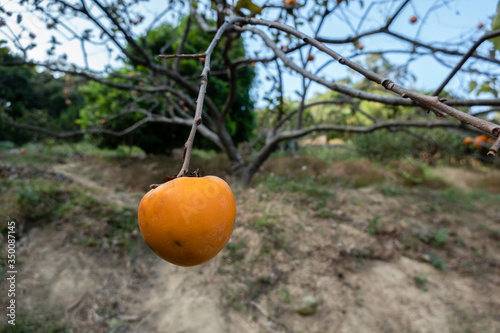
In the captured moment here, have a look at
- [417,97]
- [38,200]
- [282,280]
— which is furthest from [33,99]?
[417,97]

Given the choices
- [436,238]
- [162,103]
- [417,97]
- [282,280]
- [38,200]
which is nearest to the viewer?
[417,97]

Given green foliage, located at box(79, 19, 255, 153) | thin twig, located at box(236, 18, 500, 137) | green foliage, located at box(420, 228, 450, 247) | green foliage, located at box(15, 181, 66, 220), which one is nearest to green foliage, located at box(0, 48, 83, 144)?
green foliage, located at box(79, 19, 255, 153)

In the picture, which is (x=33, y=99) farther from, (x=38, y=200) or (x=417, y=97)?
(x=417, y=97)

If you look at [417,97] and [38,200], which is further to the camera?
[38,200]

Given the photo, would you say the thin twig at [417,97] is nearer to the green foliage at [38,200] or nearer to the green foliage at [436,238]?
the green foliage at [38,200]

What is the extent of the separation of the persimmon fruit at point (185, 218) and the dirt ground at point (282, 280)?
1.71 meters

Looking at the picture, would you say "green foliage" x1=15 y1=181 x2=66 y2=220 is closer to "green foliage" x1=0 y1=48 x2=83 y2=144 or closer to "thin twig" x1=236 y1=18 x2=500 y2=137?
"thin twig" x1=236 y1=18 x2=500 y2=137

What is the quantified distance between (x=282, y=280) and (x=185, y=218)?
2.07 metres

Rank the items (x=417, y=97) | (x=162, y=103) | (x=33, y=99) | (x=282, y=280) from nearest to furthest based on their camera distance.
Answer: (x=417, y=97)
(x=282, y=280)
(x=162, y=103)
(x=33, y=99)

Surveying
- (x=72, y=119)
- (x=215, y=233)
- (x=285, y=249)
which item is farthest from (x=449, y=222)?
(x=72, y=119)

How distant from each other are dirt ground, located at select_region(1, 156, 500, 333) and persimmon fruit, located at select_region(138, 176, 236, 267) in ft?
5.61

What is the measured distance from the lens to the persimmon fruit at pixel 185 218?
0.58 meters

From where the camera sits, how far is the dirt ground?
6.75ft

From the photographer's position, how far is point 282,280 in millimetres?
2385
